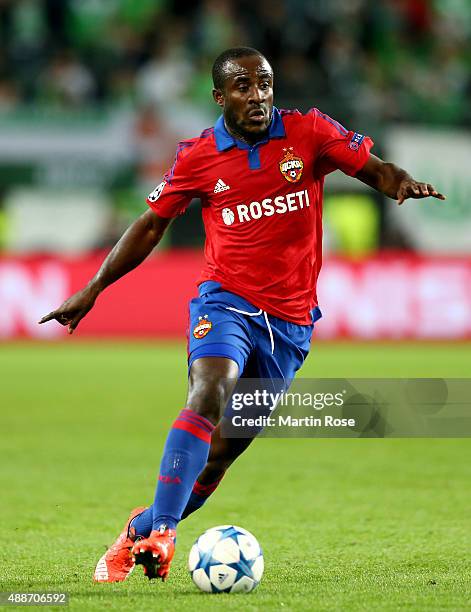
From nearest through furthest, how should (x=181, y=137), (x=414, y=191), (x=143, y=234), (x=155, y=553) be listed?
(x=155, y=553) < (x=414, y=191) < (x=143, y=234) < (x=181, y=137)

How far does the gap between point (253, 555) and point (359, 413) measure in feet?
4.62

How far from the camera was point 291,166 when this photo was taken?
5.21m

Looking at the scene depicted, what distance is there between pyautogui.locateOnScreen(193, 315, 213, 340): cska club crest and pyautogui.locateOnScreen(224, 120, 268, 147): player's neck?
80 cm

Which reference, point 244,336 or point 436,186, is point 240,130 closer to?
point 244,336

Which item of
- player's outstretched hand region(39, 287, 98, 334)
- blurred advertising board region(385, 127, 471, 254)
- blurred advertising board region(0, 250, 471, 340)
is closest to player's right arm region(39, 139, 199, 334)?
player's outstretched hand region(39, 287, 98, 334)

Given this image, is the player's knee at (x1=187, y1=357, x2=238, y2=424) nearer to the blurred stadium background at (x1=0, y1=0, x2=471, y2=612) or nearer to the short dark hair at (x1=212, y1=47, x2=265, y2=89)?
the short dark hair at (x1=212, y1=47, x2=265, y2=89)

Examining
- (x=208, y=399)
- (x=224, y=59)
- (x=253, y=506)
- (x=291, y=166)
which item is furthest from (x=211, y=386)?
(x=253, y=506)

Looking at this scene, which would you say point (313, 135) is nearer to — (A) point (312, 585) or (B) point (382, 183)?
(B) point (382, 183)

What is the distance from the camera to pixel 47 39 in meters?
19.4

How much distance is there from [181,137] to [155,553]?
14.3 m

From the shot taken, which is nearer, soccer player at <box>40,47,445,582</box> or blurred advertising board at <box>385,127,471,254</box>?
soccer player at <box>40,47,445,582</box>

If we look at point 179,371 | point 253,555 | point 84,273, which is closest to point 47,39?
point 84,273

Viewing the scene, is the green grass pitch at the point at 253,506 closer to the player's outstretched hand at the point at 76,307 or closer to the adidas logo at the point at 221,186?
the player's outstretched hand at the point at 76,307

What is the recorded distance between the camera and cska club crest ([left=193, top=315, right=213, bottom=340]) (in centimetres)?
499
